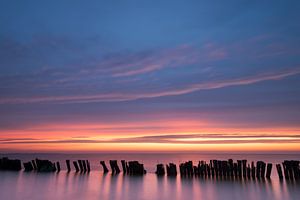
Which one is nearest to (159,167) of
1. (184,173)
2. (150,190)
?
(184,173)

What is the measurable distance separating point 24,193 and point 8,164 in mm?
13784

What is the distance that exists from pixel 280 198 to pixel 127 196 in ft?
23.5

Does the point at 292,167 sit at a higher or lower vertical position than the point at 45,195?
higher

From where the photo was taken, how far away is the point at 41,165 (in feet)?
95.9

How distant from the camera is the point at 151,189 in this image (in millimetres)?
18938

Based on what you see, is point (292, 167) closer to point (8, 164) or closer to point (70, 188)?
point (70, 188)

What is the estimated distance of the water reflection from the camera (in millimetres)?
17000

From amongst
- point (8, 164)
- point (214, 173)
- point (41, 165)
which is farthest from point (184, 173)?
point (8, 164)

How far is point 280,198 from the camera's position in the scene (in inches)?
661

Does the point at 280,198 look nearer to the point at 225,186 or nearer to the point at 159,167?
the point at 225,186

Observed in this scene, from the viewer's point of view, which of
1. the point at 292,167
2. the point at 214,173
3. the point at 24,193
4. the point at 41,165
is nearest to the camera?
the point at 24,193

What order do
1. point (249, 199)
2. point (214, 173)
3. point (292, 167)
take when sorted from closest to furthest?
point (249, 199) < point (292, 167) < point (214, 173)

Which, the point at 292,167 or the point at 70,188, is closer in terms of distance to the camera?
the point at 70,188

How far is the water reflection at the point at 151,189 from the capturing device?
55.8ft
